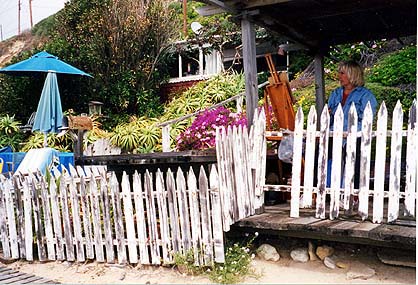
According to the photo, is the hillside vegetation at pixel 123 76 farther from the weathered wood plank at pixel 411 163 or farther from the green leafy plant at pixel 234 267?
the weathered wood plank at pixel 411 163

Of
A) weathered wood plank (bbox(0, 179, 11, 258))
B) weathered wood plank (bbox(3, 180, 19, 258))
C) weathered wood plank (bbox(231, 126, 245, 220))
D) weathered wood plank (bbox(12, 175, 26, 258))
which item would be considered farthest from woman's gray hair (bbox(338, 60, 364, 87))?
weathered wood plank (bbox(0, 179, 11, 258))

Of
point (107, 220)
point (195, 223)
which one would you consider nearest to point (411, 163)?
point (195, 223)

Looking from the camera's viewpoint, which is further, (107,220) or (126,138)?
(126,138)

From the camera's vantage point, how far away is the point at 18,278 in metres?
4.40

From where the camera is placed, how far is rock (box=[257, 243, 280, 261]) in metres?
4.48

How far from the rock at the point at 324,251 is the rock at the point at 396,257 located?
0.46 m

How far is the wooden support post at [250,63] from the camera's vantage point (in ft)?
15.7

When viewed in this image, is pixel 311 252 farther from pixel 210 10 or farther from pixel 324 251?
pixel 210 10

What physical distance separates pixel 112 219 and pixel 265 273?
6.31 feet

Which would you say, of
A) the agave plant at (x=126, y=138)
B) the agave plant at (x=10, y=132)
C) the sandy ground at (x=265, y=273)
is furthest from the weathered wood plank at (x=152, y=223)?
the agave plant at (x=10, y=132)

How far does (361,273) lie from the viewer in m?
3.95

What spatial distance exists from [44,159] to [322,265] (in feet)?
18.2

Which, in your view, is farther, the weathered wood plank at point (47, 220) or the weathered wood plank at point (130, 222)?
the weathered wood plank at point (47, 220)

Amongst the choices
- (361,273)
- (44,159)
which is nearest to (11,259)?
(44,159)
